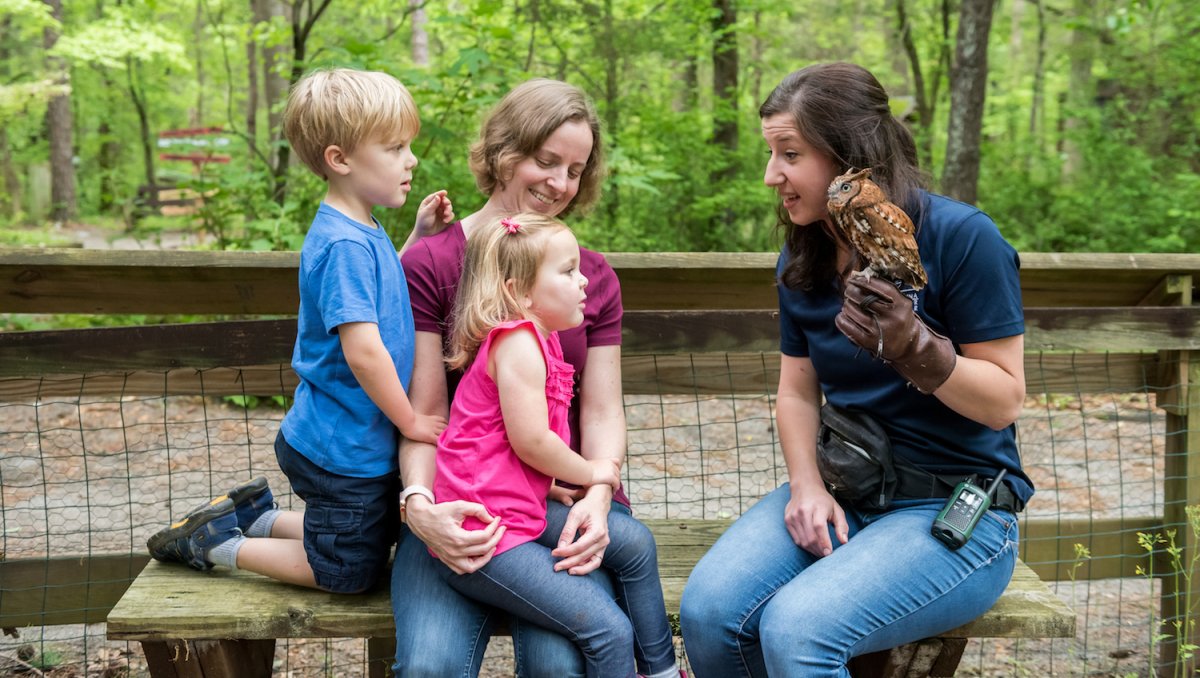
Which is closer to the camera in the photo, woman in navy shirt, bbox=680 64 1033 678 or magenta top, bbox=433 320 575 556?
woman in navy shirt, bbox=680 64 1033 678

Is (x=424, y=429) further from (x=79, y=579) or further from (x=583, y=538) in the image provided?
(x=79, y=579)

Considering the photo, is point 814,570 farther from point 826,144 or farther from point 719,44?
point 719,44

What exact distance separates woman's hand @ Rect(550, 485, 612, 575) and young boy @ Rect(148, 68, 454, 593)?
1.26ft

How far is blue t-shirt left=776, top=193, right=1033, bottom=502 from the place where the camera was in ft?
6.77

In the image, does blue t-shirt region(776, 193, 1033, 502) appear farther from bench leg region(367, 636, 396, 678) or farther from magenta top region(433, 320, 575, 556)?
bench leg region(367, 636, 396, 678)

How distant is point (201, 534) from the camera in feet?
7.95

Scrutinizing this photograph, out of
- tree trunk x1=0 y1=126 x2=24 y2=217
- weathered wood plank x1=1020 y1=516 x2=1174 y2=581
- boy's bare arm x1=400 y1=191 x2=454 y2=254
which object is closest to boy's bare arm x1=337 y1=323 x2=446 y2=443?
boy's bare arm x1=400 y1=191 x2=454 y2=254

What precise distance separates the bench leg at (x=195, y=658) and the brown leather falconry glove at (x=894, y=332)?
Result: 5.26ft

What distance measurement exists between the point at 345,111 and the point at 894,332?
1.24 meters

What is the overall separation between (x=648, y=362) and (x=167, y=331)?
1361 mm

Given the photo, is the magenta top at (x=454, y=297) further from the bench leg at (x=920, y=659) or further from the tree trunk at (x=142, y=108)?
the tree trunk at (x=142, y=108)

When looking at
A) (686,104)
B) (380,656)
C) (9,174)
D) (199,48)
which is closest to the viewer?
(380,656)

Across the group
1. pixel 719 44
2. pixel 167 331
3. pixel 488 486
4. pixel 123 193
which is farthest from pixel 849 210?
pixel 123 193

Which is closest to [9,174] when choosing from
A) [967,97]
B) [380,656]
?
[967,97]
